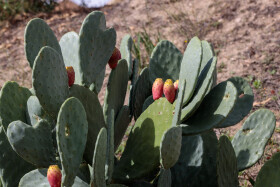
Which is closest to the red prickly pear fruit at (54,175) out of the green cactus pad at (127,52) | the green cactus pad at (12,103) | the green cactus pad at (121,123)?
the green cactus pad at (12,103)

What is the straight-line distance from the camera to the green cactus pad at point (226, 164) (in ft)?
4.35

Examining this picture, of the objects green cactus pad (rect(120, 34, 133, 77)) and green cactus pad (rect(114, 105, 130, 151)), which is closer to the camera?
green cactus pad (rect(114, 105, 130, 151))

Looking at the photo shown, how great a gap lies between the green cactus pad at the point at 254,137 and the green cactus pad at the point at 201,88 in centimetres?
30

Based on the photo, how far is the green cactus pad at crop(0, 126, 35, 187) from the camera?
1.41 meters

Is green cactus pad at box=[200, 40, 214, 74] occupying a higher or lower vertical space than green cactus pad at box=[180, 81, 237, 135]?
higher

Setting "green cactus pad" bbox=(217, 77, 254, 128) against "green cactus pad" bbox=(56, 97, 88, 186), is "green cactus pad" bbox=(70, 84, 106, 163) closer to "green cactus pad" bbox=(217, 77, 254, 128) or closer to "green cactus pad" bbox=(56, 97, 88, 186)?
"green cactus pad" bbox=(56, 97, 88, 186)

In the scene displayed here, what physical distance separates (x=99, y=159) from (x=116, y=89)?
17.3 inches

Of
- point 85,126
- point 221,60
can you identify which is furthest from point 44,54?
point 221,60

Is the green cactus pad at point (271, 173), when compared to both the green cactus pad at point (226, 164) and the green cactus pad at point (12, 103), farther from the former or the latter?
the green cactus pad at point (12, 103)

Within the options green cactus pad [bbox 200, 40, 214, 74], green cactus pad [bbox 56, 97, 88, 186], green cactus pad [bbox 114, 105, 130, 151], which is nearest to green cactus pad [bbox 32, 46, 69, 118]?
green cactus pad [bbox 56, 97, 88, 186]

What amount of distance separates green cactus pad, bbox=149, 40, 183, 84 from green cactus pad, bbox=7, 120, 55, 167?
0.52 m

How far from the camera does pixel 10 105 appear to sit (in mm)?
1360

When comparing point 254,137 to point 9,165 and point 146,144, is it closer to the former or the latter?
point 146,144

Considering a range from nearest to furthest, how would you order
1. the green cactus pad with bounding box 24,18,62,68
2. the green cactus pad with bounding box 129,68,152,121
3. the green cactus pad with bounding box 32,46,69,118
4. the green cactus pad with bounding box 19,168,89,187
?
the green cactus pad with bounding box 32,46,69,118 → the green cactus pad with bounding box 19,168,89,187 → the green cactus pad with bounding box 24,18,62,68 → the green cactus pad with bounding box 129,68,152,121
